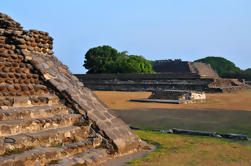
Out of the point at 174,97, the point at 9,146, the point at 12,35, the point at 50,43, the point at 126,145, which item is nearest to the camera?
the point at 9,146

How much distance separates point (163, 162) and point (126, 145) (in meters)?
0.87

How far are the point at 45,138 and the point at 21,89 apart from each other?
1.31 meters

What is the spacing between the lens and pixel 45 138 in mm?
3945

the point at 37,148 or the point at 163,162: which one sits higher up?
the point at 37,148

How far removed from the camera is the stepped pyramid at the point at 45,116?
3.68 m

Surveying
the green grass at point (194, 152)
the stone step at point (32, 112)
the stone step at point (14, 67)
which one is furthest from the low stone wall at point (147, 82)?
the stone step at point (32, 112)

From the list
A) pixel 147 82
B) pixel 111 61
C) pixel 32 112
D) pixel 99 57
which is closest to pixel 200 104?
pixel 32 112

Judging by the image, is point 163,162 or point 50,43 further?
point 50,43

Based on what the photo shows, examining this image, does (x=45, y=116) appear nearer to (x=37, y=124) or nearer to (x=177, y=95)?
(x=37, y=124)

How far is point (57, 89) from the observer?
511cm

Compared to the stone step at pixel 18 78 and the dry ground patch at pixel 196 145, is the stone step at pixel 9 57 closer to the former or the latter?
the stone step at pixel 18 78

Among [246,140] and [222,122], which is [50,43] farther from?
[222,122]

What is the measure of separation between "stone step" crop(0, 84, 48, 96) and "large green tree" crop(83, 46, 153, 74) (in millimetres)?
32316

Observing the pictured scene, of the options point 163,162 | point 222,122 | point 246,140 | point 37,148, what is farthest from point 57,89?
point 222,122
